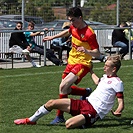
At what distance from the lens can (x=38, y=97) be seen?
467 inches

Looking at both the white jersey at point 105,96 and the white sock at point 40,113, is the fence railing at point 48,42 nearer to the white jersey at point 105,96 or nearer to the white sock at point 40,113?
the white sock at point 40,113

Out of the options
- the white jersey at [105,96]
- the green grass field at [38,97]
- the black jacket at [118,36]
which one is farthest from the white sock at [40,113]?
the black jacket at [118,36]

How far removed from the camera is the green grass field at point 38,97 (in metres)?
8.62

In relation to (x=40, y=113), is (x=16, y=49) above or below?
above

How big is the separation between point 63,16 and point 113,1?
8.08 feet

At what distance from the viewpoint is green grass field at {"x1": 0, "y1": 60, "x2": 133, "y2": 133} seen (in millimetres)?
8625

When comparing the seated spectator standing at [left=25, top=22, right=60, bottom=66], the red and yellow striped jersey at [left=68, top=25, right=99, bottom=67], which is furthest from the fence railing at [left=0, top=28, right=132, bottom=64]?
the red and yellow striped jersey at [left=68, top=25, right=99, bottom=67]

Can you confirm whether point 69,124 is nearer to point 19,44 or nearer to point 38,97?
point 38,97

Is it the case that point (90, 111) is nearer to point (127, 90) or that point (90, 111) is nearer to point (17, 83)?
point (127, 90)

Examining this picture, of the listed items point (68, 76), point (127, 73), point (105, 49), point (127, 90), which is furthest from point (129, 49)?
point (68, 76)

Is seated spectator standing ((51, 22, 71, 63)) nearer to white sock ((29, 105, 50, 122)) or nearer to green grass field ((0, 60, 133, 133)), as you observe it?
green grass field ((0, 60, 133, 133))

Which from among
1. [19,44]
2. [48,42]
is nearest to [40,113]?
[19,44]

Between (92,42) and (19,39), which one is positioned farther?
(19,39)

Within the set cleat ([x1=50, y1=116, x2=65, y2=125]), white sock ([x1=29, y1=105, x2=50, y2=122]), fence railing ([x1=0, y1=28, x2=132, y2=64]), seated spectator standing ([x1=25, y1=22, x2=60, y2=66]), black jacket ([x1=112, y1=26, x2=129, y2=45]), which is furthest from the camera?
black jacket ([x1=112, y1=26, x2=129, y2=45])
